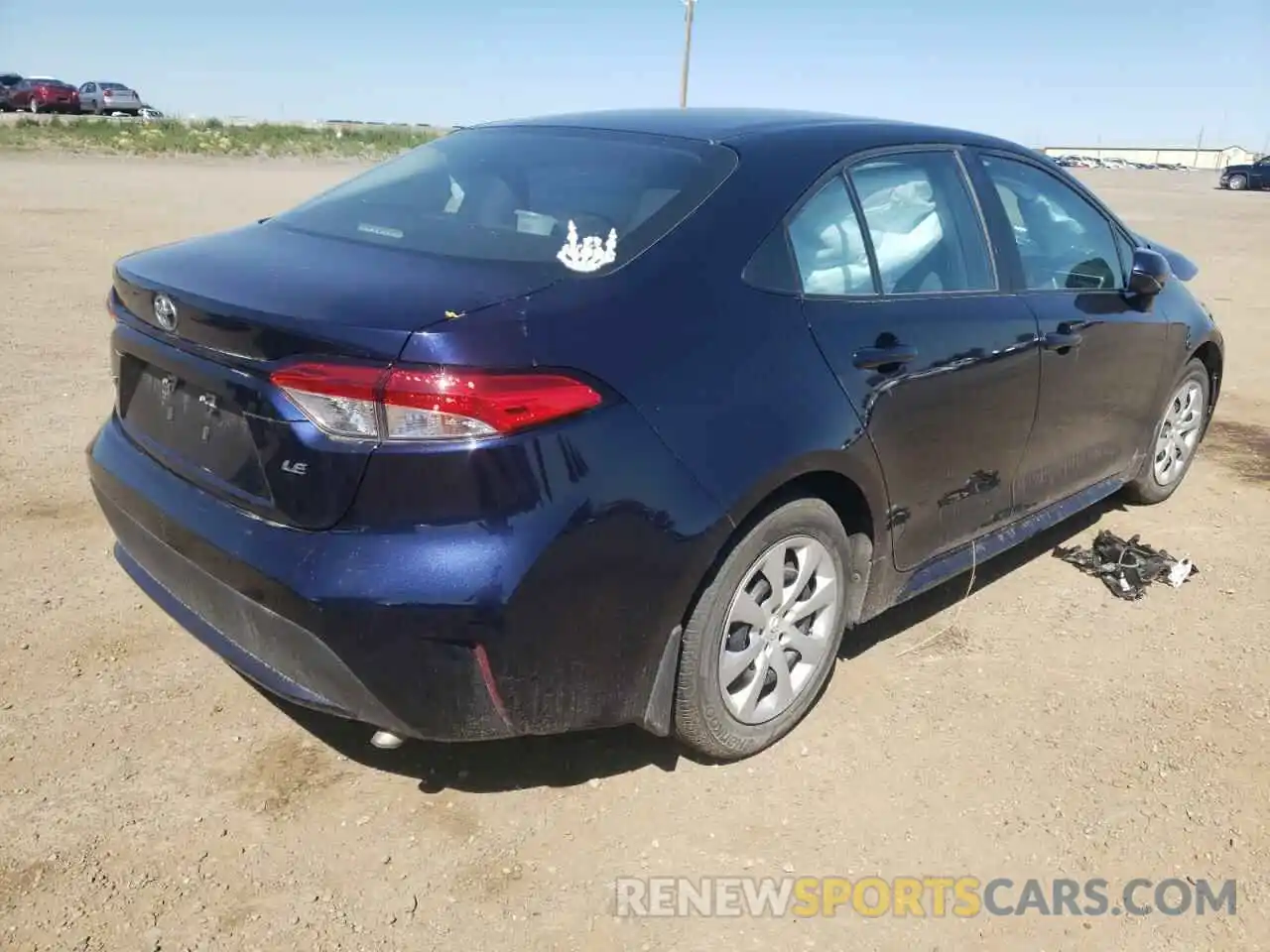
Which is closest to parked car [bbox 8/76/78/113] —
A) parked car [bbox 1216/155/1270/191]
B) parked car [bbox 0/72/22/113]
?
parked car [bbox 0/72/22/113]

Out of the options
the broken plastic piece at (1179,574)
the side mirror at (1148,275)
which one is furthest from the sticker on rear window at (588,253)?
the broken plastic piece at (1179,574)

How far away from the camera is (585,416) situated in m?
2.30

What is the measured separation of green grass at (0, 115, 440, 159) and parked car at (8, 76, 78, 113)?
5383mm

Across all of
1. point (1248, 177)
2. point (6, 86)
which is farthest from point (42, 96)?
point (1248, 177)

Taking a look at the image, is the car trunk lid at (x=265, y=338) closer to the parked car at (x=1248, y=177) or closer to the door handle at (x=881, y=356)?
the door handle at (x=881, y=356)

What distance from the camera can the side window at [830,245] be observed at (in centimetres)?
291

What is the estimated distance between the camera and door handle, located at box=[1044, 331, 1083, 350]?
3695 mm

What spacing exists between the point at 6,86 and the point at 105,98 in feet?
12.5

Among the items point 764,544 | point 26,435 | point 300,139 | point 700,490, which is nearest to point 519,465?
point 700,490

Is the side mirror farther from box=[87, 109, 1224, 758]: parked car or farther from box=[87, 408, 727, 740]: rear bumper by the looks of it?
box=[87, 408, 727, 740]: rear bumper

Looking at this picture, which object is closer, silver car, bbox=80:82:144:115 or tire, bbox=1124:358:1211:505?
tire, bbox=1124:358:1211:505

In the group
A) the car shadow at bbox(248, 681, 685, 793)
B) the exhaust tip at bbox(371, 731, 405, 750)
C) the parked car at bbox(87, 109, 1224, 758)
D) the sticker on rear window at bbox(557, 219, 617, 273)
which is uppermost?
the sticker on rear window at bbox(557, 219, 617, 273)

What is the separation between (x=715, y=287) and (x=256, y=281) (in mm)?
1104

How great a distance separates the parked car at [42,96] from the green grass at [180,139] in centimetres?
538
